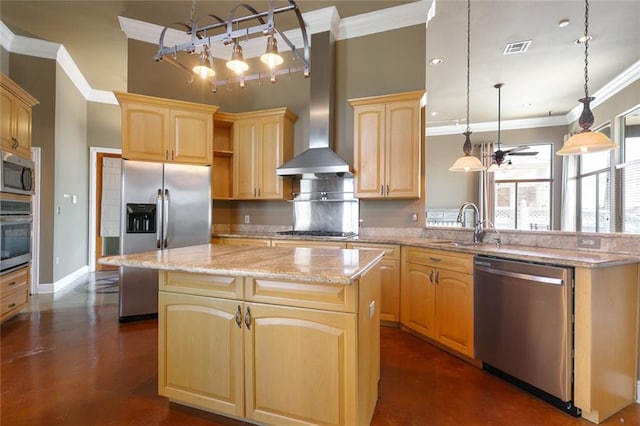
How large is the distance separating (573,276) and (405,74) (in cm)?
284

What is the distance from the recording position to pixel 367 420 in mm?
1656

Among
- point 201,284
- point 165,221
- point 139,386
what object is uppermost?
point 165,221

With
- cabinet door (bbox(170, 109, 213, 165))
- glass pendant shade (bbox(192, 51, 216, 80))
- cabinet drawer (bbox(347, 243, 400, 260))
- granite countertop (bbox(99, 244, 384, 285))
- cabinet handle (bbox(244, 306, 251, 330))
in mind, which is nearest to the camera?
granite countertop (bbox(99, 244, 384, 285))

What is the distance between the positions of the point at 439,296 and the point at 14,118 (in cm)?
450

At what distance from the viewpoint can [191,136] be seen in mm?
3695

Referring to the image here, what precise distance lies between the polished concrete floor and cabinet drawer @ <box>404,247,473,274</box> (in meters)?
0.75

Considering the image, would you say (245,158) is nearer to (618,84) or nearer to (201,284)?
(201,284)

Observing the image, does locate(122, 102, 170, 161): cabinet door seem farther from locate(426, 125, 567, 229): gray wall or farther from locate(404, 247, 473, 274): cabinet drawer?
locate(426, 125, 567, 229): gray wall

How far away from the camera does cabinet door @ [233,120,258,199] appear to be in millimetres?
4133

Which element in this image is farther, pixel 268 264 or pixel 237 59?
pixel 237 59

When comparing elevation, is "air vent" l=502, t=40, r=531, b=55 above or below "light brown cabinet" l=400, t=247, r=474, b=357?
above

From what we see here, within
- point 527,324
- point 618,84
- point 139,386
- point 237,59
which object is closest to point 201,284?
point 139,386

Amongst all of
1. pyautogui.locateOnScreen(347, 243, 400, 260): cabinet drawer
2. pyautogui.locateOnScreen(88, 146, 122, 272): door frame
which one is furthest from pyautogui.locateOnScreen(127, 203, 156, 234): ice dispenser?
pyautogui.locateOnScreen(88, 146, 122, 272): door frame

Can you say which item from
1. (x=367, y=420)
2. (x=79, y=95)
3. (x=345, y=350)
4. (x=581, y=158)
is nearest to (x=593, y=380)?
(x=367, y=420)
